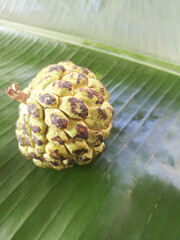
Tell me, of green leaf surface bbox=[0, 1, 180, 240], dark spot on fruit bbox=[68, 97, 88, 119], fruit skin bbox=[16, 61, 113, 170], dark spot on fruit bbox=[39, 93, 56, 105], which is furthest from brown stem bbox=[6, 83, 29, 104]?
green leaf surface bbox=[0, 1, 180, 240]

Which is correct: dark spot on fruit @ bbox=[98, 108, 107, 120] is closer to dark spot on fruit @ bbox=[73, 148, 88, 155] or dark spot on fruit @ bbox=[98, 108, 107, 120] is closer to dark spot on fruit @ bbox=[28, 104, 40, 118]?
dark spot on fruit @ bbox=[73, 148, 88, 155]

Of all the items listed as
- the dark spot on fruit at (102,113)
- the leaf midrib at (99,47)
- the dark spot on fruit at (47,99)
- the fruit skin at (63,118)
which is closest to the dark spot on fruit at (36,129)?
the fruit skin at (63,118)

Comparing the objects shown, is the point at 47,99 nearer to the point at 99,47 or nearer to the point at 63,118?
the point at 63,118

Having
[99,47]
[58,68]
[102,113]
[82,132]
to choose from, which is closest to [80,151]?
[82,132]

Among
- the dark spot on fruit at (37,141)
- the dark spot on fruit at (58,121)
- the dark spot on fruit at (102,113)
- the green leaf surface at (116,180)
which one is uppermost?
the dark spot on fruit at (58,121)

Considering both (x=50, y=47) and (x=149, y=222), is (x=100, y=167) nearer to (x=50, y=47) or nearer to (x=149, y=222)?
(x=149, y=222)

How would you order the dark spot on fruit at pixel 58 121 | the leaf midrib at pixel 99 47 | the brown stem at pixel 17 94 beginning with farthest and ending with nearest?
the leaf midrib at pixel 99 47, the brown stem at pixel 17 94, the dark spot on fruit at pixel 58 121

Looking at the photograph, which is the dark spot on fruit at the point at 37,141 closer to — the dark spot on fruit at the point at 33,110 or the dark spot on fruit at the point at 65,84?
the dark spot on fruit at the point at 33,110

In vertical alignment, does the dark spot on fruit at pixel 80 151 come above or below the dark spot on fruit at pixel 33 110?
below

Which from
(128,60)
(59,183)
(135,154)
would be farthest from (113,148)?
(128,60)
